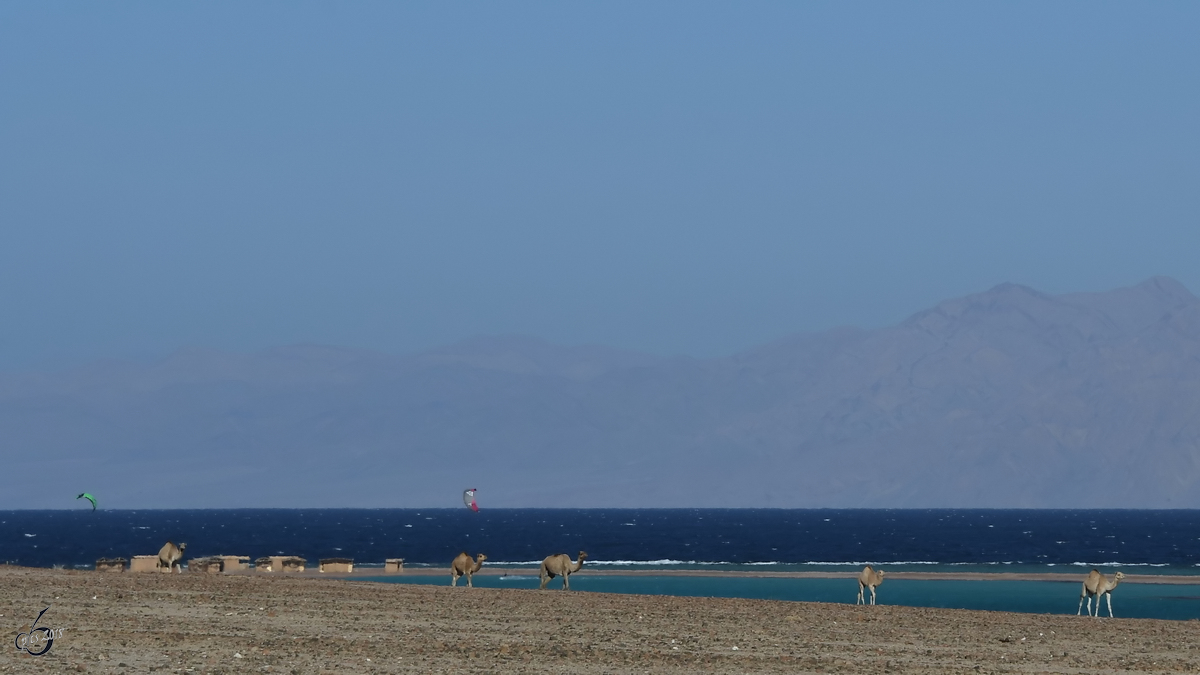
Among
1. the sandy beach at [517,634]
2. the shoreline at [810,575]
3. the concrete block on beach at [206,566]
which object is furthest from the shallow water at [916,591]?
the sandy beach at [517,634]

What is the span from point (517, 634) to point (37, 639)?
28.3 ft

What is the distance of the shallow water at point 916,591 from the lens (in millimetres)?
53969

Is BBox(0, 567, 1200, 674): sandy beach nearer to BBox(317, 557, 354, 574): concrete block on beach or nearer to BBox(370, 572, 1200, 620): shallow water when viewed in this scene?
BBox(370, 572, 1200, 620): shallow water

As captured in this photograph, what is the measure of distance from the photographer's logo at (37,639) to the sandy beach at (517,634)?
0.23 m

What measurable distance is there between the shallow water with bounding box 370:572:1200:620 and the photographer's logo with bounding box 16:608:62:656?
89.0ft

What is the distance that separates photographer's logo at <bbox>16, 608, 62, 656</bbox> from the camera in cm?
2416

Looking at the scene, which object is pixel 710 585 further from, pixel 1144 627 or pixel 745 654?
pixel 745 654

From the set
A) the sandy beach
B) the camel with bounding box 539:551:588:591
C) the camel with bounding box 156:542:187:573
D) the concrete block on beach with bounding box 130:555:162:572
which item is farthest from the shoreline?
the sandy beach

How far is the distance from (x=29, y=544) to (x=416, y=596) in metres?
124

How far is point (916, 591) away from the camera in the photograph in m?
62.2

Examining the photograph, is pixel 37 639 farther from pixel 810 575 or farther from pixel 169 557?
pixel 810 575

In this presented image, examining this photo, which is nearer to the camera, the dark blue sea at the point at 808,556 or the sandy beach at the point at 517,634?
the sandy beach at the point at 517,634

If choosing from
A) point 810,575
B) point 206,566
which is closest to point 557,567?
point 206,566

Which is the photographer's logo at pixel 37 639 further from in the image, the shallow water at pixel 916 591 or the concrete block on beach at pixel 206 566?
the concrete block on beach at pixel 206 566
